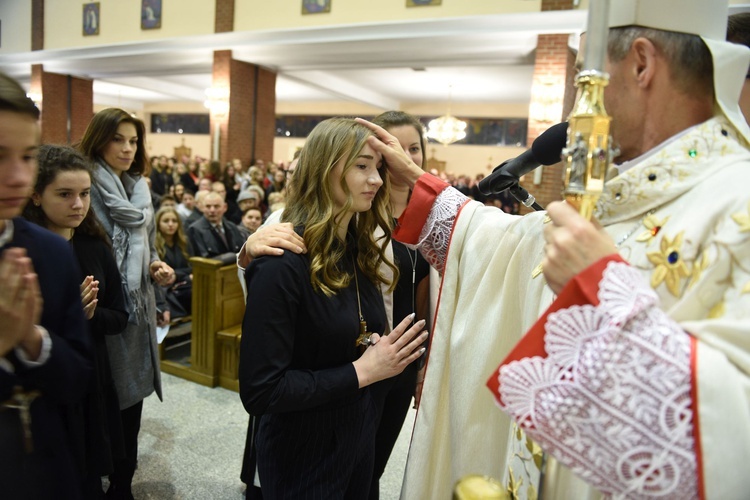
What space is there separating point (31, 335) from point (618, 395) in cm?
107

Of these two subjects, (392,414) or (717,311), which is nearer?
(717,311)

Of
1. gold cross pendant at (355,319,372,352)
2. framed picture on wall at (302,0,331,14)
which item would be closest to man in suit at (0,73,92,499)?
gold cross pendant at (355,319,372,352)

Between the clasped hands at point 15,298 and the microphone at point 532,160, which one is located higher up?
the microphone at point 532,160

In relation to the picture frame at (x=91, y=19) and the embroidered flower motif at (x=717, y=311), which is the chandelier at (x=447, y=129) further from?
the embroidered flower motif at (x=717, y=311)

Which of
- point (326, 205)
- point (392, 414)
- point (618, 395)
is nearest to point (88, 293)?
point (326, 205)

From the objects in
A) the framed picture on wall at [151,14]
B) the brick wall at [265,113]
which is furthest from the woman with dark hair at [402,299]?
the framed picture on wall at [151,14]

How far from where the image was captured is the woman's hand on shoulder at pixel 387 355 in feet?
4.87

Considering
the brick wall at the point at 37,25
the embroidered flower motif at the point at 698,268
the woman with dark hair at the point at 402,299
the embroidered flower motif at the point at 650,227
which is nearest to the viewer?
the embroidered flower motif at the point at 698,268

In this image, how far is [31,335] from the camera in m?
1.07

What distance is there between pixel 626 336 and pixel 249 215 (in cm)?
523

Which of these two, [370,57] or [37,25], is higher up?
[37,25]

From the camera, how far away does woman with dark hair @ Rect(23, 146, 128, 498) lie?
6.13 ft

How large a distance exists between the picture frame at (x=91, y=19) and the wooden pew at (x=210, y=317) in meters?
9.90

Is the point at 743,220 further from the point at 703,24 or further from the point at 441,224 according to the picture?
the point at 441,224
